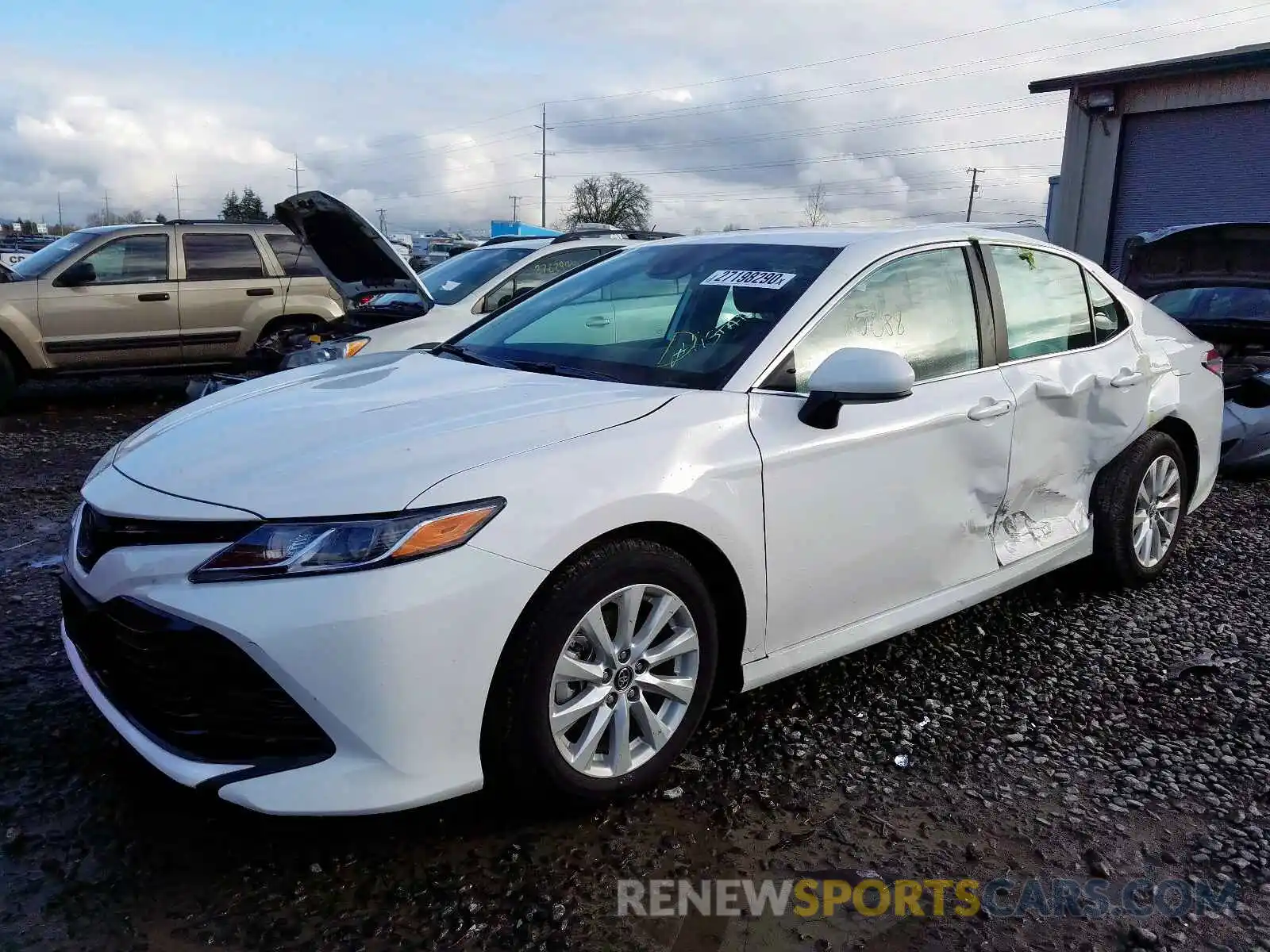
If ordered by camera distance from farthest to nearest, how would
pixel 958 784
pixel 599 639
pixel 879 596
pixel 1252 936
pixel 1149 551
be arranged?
1. pixel 1149 551
2. pixel 879 596
3. pixel 958 784
4. pixel 599 639
5. pixel 1252 936

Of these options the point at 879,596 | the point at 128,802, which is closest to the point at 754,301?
the point at 879,596

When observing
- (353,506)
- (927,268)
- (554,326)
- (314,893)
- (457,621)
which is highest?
(927,268)

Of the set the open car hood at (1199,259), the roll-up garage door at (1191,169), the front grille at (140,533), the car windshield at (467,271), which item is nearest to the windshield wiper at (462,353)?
the front grille at (140,533)

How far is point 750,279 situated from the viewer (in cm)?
337

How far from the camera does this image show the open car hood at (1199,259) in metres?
6.98

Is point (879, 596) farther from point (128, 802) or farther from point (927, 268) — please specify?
point (128, 802)

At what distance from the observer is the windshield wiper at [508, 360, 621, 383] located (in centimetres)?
313

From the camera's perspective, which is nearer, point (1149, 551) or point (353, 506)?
point (353, 506)

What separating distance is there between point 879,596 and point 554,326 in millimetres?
1472

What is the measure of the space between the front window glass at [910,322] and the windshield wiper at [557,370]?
51 centimetres

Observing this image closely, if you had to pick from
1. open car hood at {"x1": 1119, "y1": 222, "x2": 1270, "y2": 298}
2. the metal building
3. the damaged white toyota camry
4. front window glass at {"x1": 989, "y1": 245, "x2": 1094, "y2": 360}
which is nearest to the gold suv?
the damaged white toyota camry

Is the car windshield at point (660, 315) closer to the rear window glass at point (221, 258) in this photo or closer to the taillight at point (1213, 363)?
the taillight at point (1213, 363)

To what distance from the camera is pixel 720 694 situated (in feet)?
11.1

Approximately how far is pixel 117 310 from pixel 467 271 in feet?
11.4
